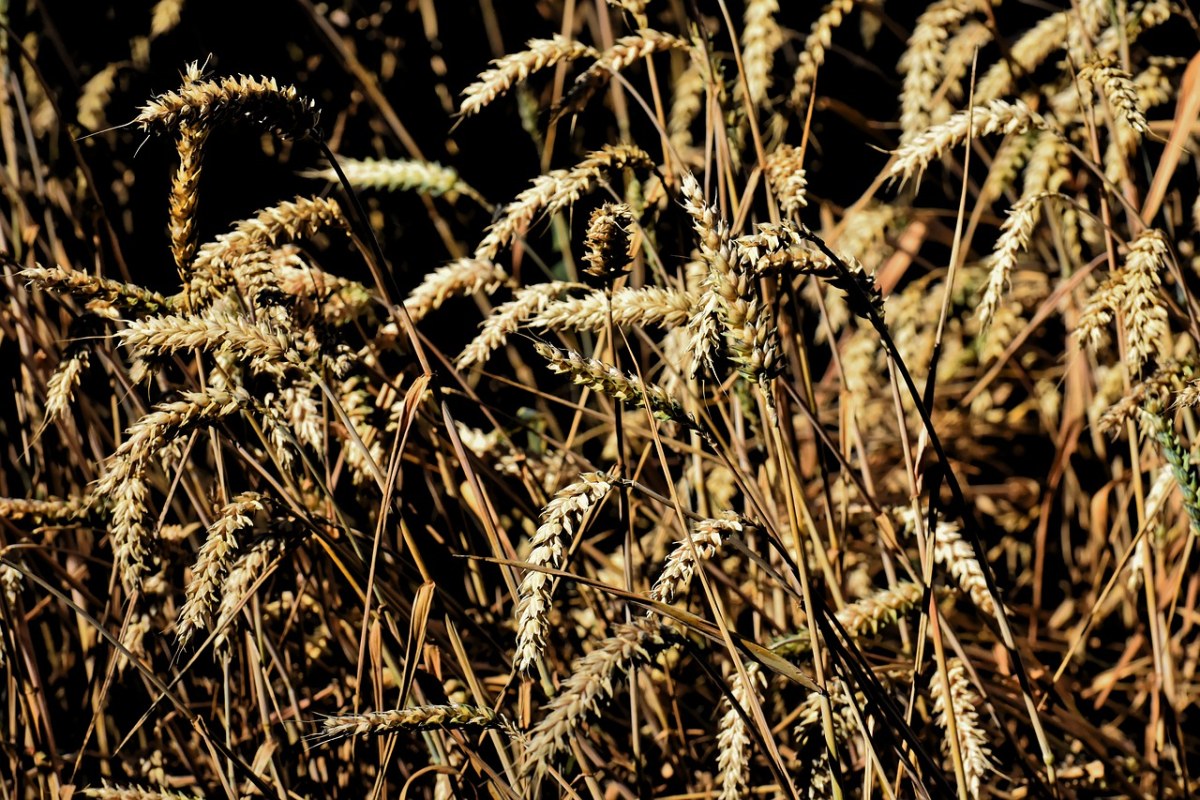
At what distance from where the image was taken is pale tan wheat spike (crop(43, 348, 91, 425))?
115cm

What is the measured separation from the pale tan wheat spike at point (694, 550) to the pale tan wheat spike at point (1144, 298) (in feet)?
1.91

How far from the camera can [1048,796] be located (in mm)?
1083

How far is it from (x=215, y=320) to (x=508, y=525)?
0.92 metres

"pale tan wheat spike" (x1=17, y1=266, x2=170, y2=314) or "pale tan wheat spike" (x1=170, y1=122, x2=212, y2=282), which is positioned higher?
"pale tan wheat spike" (x1=170, y1=122, x2=212, y2=282)

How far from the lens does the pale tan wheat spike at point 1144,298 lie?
3.80ft

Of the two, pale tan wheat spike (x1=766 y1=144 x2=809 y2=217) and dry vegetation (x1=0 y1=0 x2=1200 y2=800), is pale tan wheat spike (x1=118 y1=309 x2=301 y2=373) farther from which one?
pale tan wheat spike (x1=766 y1=144 x2=809 y2=217)

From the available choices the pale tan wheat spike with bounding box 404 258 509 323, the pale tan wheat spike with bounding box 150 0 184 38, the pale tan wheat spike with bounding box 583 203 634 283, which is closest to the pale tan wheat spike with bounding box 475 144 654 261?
the pale tan wheat spike with bounding box 404 258 509 323

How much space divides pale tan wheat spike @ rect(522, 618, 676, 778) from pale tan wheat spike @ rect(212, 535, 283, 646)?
0.39m

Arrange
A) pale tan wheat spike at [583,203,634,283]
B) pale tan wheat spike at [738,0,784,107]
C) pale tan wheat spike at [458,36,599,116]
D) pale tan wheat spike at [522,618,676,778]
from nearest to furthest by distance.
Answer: pale tan wheat spike at [522,618,676,778]
pale tan wheat spike at [583,203,634,283]
pale tan wheat spike at [458,36,599,116]
pale tan wheat spike at [738,0,784,107]

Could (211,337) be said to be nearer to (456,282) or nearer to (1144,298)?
(456,282)

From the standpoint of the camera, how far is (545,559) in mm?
901

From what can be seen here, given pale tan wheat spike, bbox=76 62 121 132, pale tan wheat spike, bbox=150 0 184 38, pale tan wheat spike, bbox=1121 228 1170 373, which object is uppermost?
pale tan wheat spike, bbox=150 0 184 38

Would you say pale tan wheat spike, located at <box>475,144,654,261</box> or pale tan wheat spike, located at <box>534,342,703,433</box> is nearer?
pale tan wheat spike, located at <box>534,342,703,433</box>

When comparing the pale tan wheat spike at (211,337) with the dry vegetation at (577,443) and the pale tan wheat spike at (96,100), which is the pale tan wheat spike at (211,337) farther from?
the pale tan wheat spike at (96,100)
